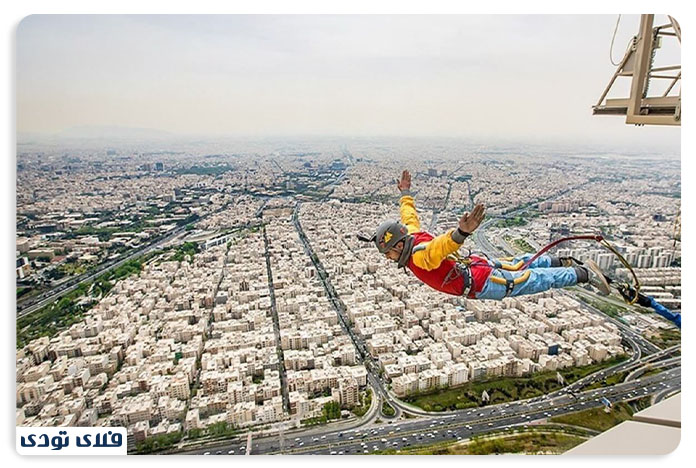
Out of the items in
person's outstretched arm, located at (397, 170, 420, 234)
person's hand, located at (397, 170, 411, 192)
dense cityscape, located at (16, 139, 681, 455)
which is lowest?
dense cityscape, located at (16, 139, 681, 455)

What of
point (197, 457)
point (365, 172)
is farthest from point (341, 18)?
point (197, 457)

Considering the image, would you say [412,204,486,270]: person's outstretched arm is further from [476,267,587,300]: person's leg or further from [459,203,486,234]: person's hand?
[476,267,587,300]: person's leg

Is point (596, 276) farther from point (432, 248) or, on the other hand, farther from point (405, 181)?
point (405, 181)

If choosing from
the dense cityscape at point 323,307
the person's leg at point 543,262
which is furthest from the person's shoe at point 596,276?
the dense cityscape at point 323,307

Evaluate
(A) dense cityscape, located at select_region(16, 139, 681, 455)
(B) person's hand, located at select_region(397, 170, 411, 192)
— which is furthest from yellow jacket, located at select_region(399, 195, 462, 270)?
(A) dense cityscape, located at select_region(16, 139, 681, 455)

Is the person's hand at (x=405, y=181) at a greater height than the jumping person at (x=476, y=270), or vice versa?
the person's hand at (x=405, y=181)

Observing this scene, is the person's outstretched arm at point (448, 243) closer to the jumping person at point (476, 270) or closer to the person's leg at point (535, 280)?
the jumping person at point (476, 270)

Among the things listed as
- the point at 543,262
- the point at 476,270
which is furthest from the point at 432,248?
the point at 543,262
